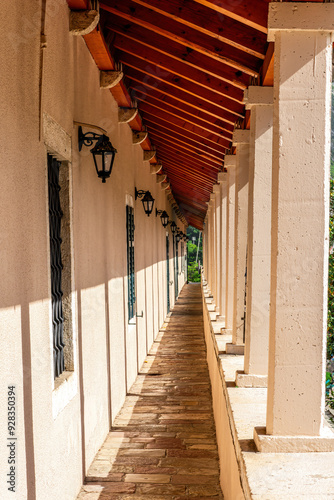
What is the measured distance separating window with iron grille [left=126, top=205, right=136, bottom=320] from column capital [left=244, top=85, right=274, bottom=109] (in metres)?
4.00

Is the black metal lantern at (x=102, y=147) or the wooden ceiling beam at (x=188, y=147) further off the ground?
the wooden ceiling beam at (x=188, y=147)

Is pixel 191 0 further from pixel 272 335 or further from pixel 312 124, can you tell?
pixel 272 335

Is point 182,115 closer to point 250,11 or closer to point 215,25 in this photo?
point 215,25

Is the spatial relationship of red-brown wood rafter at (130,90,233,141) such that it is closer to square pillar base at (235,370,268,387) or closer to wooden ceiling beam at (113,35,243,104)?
wooden ceiling beam at (113,35,243,104)

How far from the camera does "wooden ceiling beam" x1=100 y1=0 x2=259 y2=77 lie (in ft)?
13.3

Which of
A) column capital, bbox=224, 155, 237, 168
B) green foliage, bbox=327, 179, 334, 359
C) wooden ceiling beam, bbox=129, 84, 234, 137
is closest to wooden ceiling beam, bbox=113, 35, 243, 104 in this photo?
wooden ceiling beam, bbox=129, 84, 234, 137

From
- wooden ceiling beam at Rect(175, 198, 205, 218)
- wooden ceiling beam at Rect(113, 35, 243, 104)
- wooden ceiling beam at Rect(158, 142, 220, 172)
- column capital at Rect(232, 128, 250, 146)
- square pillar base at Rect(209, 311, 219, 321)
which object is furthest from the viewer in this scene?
wooden ceiling beam at Rect(175, 198, 205, 218)

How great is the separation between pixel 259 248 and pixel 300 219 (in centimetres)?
148

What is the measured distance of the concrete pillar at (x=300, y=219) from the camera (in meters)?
2.56

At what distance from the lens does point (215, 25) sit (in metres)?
3.66

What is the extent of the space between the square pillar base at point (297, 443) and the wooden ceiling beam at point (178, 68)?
337 cm

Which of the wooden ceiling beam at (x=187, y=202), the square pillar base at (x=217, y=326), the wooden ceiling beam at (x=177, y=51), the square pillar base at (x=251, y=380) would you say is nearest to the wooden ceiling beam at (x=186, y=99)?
the wooden ceiling beam at (x=177, y=51)

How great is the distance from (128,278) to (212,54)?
13.8 feet

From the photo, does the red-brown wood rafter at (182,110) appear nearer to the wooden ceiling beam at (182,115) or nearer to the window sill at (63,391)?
the wooden ceiling beam at (182,115)
